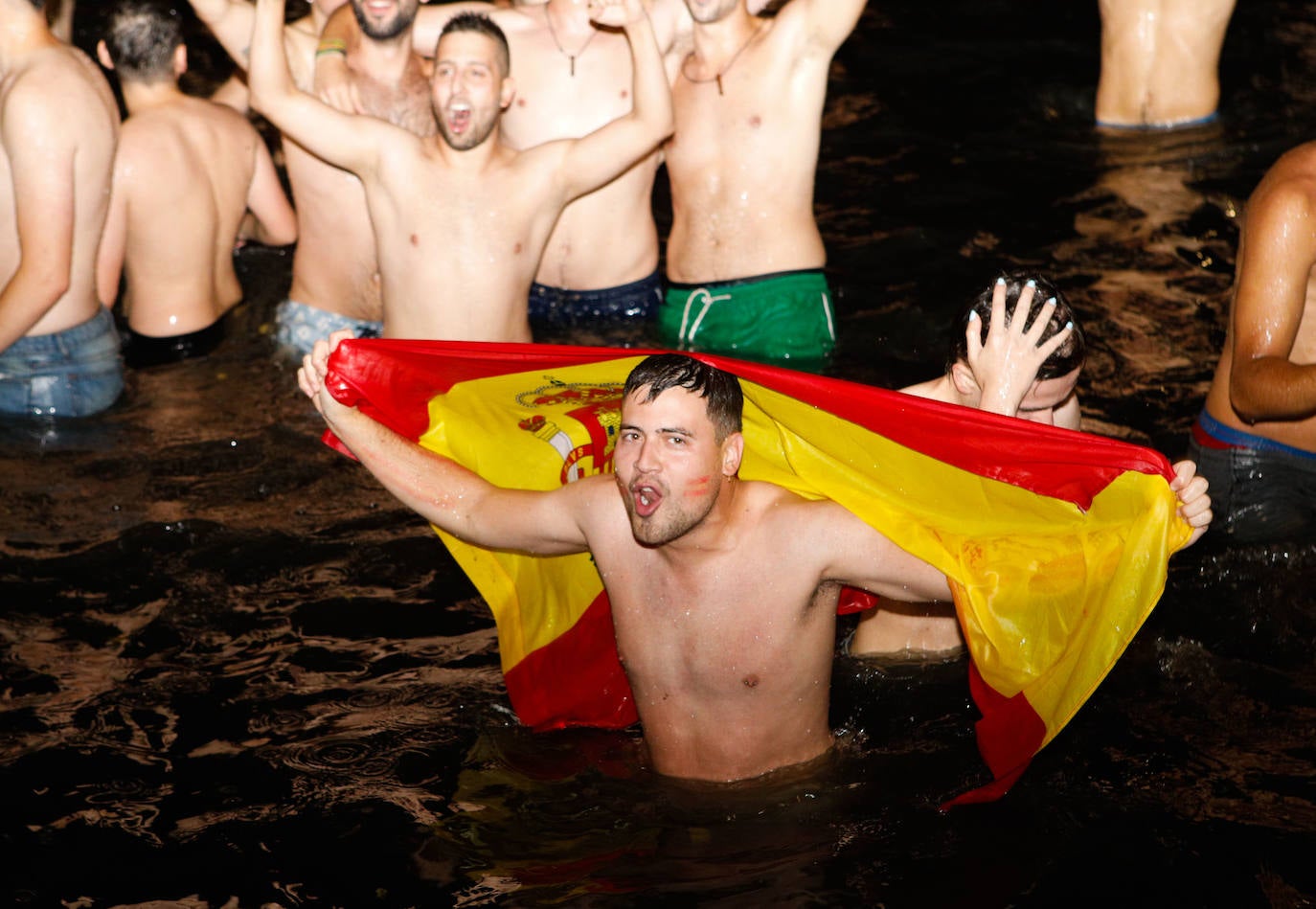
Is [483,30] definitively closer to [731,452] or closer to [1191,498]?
[731,452]

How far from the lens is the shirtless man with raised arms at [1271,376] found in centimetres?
450

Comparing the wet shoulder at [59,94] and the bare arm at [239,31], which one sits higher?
the bare arm at [239,31]

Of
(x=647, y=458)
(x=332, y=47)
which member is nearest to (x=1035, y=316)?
(x=647, y=458)

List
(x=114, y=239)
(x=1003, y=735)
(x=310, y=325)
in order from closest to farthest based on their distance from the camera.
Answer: (x=1003, y=735), (x=114, y=239), (x=310, y=325)

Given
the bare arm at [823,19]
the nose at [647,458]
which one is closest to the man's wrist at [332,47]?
the bare arm at [823,19]

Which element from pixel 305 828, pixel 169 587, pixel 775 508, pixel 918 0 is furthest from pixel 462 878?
pixel 918 0

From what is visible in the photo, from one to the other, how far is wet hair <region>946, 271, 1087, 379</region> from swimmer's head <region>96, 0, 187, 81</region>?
369cm

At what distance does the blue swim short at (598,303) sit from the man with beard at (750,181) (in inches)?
11.1

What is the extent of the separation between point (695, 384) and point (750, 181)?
2.67m

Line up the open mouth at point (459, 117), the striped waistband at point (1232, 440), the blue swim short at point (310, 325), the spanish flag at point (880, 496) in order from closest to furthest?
the spanish flag at point (880, 496)
the striped waistband at point (1232, 440)
the open mouth at point (459, 117)
the blue swim short at point (310, 325)

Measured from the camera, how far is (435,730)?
4.54m

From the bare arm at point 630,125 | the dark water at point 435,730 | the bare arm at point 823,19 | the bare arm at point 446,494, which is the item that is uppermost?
the bare arm at point 823,19

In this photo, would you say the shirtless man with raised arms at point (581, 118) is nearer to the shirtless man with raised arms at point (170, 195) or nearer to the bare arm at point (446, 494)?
the shirtless man with raised arms at point (170, 195)

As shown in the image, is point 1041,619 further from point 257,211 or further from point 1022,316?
point 257,211
